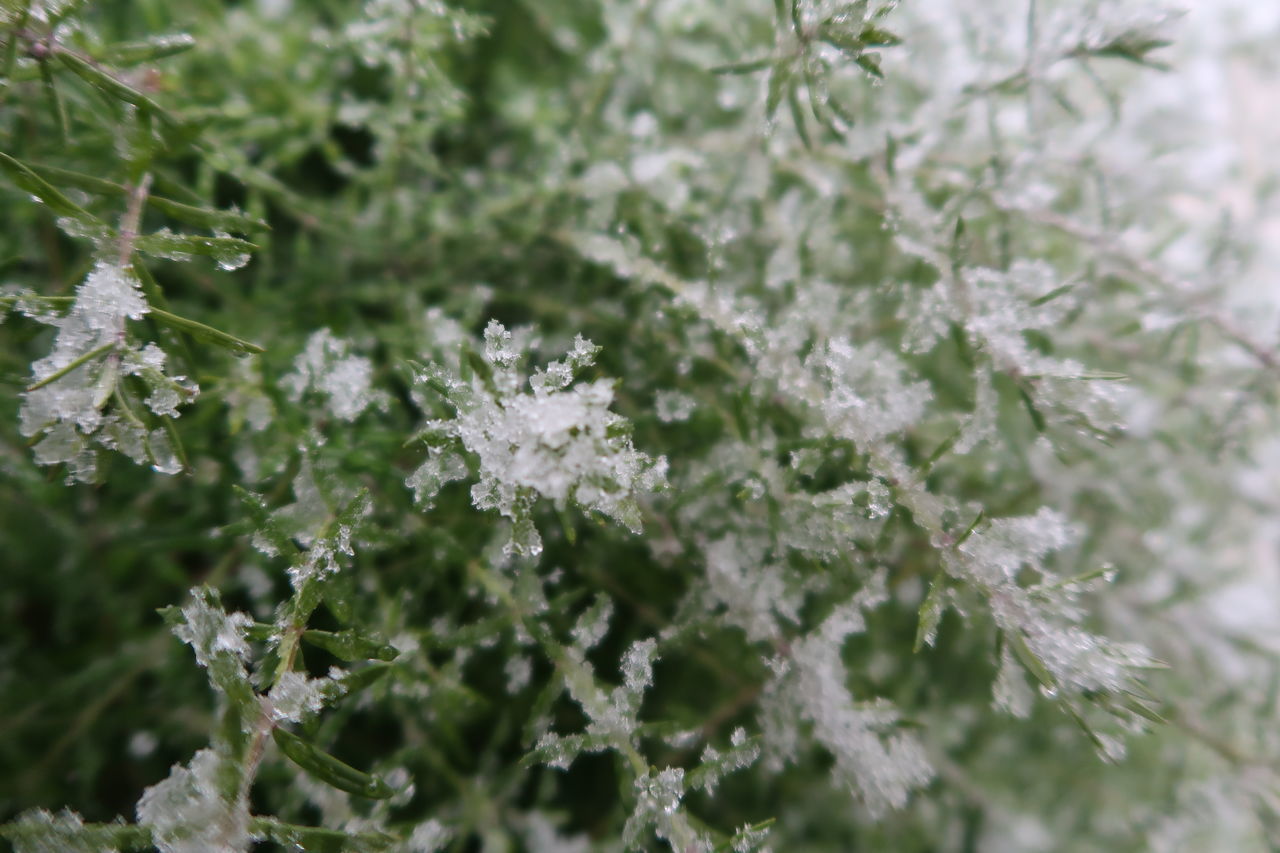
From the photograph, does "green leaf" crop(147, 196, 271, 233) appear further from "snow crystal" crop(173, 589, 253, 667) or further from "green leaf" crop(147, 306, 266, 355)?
"snow crystal" crop(173, 589, 253, 667)

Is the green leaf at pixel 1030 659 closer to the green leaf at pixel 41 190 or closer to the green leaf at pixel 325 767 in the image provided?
the green leaf at pixel 325 767

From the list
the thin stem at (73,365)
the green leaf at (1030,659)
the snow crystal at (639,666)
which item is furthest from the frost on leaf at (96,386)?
the green leaf at (1030,659)

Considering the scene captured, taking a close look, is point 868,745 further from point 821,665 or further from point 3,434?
point 3,434

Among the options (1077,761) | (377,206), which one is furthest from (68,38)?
(1077,761)

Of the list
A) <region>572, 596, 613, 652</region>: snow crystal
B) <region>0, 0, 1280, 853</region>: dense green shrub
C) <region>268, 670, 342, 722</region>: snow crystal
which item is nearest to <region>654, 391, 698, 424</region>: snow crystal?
<region>0, 0, 1280, 853</region>: dense green shrub

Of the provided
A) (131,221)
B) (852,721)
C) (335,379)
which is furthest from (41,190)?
(852,721)
